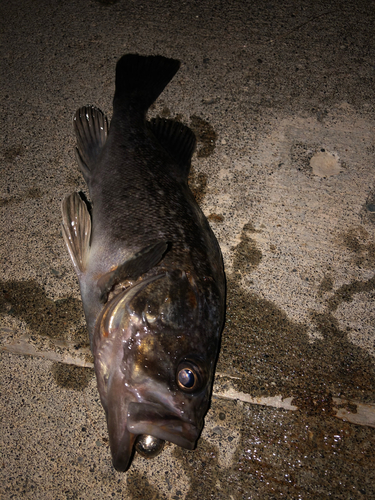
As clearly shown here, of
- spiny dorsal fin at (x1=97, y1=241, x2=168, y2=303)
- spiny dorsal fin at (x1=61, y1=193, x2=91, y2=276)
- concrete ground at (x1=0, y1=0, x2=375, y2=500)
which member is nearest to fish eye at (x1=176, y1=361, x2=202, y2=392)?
spiny dorsal fin at (x1=97, y1=241, x2=168, y2=303)

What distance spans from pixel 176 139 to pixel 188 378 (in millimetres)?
1922

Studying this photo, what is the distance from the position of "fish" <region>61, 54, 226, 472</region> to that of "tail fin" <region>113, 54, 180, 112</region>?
0.13 meters

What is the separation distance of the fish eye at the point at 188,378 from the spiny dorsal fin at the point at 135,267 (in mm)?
602

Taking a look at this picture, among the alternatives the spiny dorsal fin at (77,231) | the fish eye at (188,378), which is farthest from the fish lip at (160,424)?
the spiny dorsal fin at (77,231)

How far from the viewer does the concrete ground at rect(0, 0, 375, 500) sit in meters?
2.38

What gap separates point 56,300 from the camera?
8.96 feet

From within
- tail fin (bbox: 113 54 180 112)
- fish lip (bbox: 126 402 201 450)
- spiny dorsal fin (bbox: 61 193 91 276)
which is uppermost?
tail fin (bbox: 113 54 180 112)

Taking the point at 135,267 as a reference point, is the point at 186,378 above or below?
below

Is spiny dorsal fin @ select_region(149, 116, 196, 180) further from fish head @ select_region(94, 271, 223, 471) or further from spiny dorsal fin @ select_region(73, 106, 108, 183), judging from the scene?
fish head @ select_region(94, 271, 223, 471)

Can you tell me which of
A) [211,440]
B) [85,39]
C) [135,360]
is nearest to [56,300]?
[135,360]

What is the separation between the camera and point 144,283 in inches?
79.8

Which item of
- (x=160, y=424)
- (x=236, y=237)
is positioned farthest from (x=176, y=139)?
(x=160, y=424)

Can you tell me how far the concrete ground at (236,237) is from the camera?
7.79ft

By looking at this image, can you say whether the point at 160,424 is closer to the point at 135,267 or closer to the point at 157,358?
the point at 157,358
